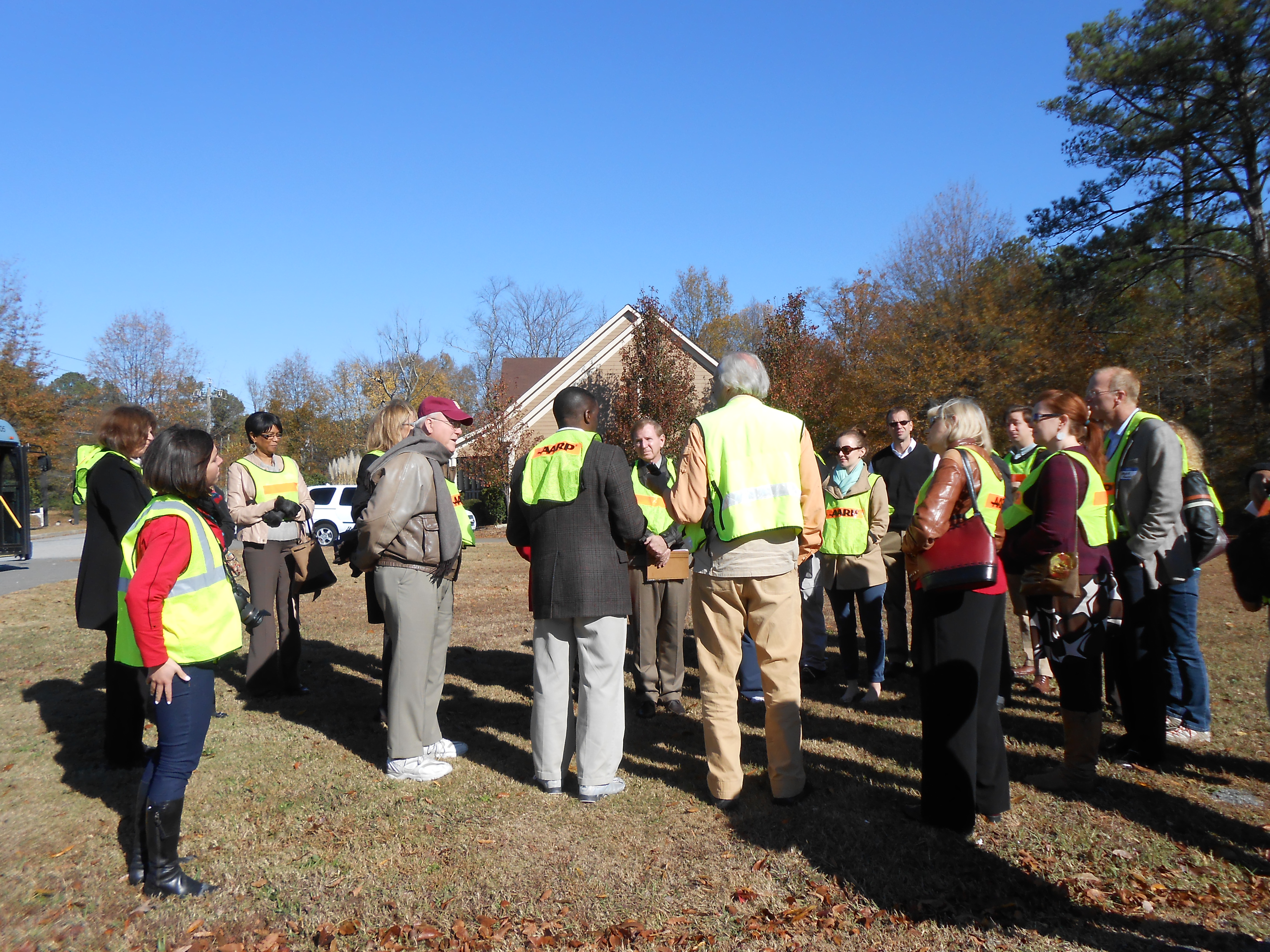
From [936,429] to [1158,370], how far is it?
A: 18.4 metres

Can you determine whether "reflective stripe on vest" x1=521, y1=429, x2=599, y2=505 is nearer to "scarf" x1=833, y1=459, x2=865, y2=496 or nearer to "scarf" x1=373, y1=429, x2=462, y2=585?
"scarf" x1=373, y1=429, x2=462, y2=585

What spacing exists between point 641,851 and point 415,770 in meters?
1.62

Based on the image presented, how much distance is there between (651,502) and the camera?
5.88 meters

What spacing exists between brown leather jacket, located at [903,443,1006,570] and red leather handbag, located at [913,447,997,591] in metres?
0.02

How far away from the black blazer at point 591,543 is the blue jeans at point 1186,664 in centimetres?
323

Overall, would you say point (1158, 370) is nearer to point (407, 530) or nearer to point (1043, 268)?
point (1043, 268)

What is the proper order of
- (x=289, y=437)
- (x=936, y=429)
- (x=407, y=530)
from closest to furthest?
(x=936, y=429)
(x=407, y=530)
(x=289, y=437)

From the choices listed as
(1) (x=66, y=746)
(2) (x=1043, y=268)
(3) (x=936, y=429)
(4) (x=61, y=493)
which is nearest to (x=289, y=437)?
(4) (x=61, y=493)

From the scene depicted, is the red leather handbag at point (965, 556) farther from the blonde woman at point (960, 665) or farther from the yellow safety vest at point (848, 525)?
the yellow safety vest at point (848, 525)

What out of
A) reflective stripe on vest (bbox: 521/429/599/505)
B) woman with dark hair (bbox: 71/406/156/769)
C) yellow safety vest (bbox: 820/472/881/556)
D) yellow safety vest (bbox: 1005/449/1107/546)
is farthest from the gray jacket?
woman with dark hair (bbox: 71/406/156/769)

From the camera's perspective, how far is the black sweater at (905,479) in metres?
6.74

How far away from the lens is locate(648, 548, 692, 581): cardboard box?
583cm

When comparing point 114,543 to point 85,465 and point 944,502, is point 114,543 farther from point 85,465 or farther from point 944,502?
point 944,502

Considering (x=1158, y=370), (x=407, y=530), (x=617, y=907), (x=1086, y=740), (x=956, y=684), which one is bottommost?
(x=617, y=907)
